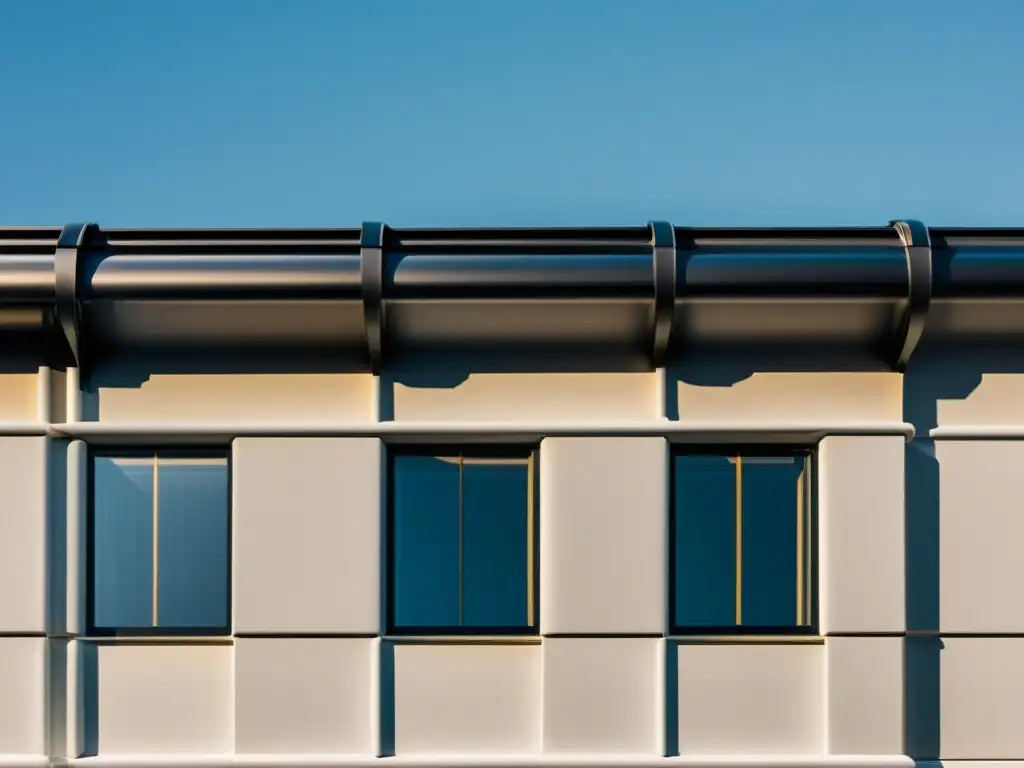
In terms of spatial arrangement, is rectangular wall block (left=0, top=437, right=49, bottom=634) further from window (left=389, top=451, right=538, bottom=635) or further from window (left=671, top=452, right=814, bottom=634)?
window (left=671, top=452, right=814, bottom=634)

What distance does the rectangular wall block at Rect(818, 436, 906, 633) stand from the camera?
593 centimetres

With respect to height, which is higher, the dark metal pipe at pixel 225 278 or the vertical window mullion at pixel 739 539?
the dark metal pipe at pixel 225 278

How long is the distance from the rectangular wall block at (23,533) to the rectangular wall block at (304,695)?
4.78 feet

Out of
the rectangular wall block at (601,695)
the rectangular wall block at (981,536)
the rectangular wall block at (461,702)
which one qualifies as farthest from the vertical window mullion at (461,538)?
the rectangular wall block at (981,536)

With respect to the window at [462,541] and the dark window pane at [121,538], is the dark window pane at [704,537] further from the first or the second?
the dark window pane at [121,538]

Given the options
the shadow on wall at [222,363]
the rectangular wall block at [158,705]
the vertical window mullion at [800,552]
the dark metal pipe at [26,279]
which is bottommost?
the rectangular wall block at [158,705]

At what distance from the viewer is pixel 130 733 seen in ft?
19.6

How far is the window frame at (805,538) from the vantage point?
6.02m

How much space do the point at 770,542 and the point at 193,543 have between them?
4.12m

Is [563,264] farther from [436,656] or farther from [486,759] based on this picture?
[486,759]

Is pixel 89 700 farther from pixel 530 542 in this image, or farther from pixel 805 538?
pixel 805 538

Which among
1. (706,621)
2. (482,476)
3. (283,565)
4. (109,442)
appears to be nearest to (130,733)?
(283,565)

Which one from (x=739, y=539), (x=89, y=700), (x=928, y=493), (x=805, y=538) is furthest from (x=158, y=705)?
(x=928, y=493)

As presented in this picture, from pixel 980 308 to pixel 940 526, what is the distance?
1555mm
